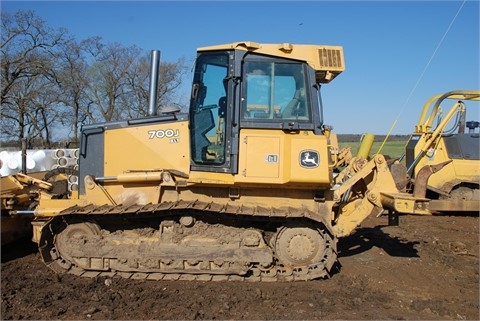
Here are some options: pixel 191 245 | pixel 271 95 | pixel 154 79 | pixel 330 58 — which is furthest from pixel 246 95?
pixel 191 245

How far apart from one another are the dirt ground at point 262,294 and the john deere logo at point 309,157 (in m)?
1.65

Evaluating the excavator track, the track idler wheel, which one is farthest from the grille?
the track idler wheel

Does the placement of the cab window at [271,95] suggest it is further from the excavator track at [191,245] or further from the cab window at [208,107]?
the excavator track at [191,245]

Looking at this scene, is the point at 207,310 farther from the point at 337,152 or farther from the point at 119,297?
the point at 337,152

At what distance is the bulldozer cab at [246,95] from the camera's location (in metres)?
6.21

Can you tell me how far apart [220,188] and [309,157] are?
1.36 metres

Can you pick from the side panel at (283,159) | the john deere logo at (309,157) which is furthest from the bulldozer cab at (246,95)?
the john deere logo at (309,157)

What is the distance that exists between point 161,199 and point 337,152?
113 inches

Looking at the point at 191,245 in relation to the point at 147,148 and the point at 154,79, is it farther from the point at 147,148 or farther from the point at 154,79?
the point at 154,79

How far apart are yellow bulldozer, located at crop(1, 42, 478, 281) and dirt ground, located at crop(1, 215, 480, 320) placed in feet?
1.00

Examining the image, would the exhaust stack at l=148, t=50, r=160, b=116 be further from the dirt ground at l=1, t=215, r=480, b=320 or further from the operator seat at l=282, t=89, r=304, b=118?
the dirt ground at l=1, t=215, r=480, b=320

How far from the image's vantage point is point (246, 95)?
20.6 feet

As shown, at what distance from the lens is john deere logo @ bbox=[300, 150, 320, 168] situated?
605cm

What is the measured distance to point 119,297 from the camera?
5.46m
